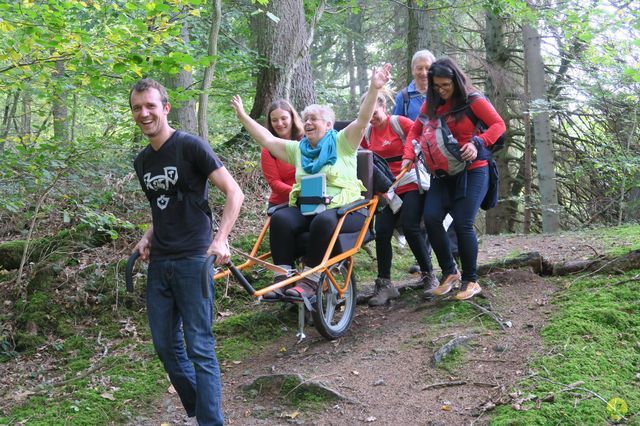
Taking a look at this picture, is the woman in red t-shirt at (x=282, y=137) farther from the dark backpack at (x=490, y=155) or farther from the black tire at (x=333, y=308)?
the dark backpack at (x=490, y=155)

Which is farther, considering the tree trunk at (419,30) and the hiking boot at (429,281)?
the tree trunk at (419,30)

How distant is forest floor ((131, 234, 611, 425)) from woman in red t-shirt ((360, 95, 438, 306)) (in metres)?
0.22

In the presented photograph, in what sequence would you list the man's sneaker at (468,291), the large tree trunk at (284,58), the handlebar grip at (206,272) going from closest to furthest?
1. the handlebar grip at (206,272)
2. the man's sneaker at (468,291)
3. the large tree trunk at (284,58)

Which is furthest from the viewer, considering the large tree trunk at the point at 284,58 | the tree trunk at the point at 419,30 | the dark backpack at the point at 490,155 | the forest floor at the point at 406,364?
the tree trunk at the point at 419,30

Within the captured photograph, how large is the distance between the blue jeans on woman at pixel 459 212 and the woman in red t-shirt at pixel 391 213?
0.25m

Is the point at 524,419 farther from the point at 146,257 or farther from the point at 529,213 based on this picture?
the point at 529,213

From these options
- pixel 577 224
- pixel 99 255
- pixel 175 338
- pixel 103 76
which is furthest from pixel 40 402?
pixel 577 224

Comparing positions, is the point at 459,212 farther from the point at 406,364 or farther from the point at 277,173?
the point at 277,173

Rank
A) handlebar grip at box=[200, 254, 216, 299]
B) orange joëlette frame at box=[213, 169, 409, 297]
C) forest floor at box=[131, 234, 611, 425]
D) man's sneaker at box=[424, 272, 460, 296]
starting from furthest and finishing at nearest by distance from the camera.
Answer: man's sneaker at box=[424, 272, 460, 296] < orange joëlette frame at box=[213, 169, 409, 297] < forest floor at box=[131, 234, 611, 425] < handlebar grip at box=[200, 254, 216, 299]

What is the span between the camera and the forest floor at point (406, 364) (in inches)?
155

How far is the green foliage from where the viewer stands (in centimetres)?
346

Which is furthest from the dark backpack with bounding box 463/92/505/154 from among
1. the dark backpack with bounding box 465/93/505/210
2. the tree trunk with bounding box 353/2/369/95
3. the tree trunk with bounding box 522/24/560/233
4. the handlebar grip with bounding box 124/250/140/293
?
the tree trunk with bounding box 353/2/369/95

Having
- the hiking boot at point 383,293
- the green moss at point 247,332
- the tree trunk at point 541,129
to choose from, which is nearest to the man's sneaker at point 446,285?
the hiking boot at point 383,293

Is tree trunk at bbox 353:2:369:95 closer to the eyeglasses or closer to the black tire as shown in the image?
the eyeglasses
